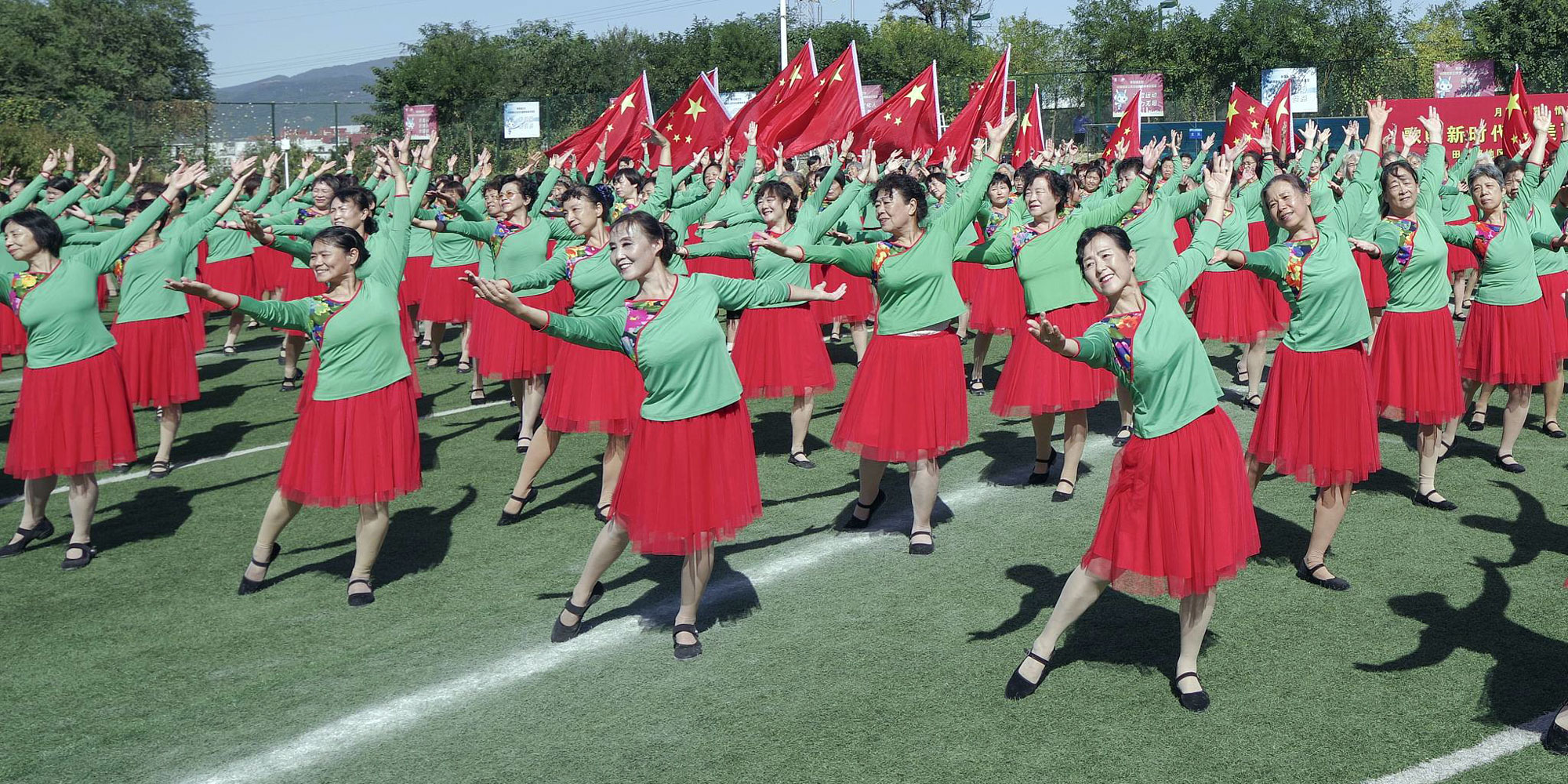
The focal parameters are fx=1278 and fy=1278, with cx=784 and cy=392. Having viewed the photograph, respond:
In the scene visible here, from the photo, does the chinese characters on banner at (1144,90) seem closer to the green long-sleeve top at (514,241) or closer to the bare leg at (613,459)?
the green long-sleeve top at (514,241)

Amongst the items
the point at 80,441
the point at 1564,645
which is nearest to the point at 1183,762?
the point at 1564,645

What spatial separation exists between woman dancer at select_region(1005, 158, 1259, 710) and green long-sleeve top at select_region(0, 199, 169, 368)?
18.4ft

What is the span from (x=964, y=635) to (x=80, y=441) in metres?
5.08

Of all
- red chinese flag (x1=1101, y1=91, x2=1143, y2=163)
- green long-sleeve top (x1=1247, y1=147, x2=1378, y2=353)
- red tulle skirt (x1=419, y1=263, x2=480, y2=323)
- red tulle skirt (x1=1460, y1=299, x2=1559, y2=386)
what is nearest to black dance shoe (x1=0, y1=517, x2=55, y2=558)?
red tulle skirt (x1=419, y1=263, x2=480, y2=323)

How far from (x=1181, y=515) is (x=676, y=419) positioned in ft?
6.91

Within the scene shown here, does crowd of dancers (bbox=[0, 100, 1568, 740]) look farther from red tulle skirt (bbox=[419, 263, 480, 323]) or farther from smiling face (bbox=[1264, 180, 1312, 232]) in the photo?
red tulle skirt (bbox=[419, 263, 480, 323])

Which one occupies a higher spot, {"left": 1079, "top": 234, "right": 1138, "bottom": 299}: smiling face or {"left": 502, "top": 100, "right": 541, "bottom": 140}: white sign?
{"left": 502, "top": 100, "right": 541, "bottom": 140}: white sign

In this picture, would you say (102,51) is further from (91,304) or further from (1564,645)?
(1564,645)

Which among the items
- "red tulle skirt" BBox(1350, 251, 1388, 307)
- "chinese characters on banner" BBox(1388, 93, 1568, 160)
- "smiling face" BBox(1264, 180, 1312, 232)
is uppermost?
"chinese characters on banner" BBox(1388, 93, 1568, 160)

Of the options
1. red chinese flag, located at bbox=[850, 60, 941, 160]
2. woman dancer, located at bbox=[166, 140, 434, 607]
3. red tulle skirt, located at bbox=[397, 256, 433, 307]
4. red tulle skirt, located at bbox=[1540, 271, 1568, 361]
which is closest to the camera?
woman dancer, located at bbox=[166, 140, 434, 607]

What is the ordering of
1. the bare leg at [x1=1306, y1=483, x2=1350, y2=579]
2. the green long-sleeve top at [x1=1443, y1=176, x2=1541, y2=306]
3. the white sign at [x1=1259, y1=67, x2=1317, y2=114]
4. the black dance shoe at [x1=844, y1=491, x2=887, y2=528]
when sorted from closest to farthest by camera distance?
the bare leg at [x1=1306, y1=483, x2=1350, y2=579] → the black dance shoe at [x1=844, y1=491, x2=887, y2=528] → the green long-sleeve top at [x1=1443, y1=176, x2=1541, y2=306] → the white sign at [x1=1259, y1=67, x2=1317, y2=114]

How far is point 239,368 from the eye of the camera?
14008mm

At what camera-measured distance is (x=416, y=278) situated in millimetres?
13875

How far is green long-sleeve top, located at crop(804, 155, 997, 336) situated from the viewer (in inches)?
272
